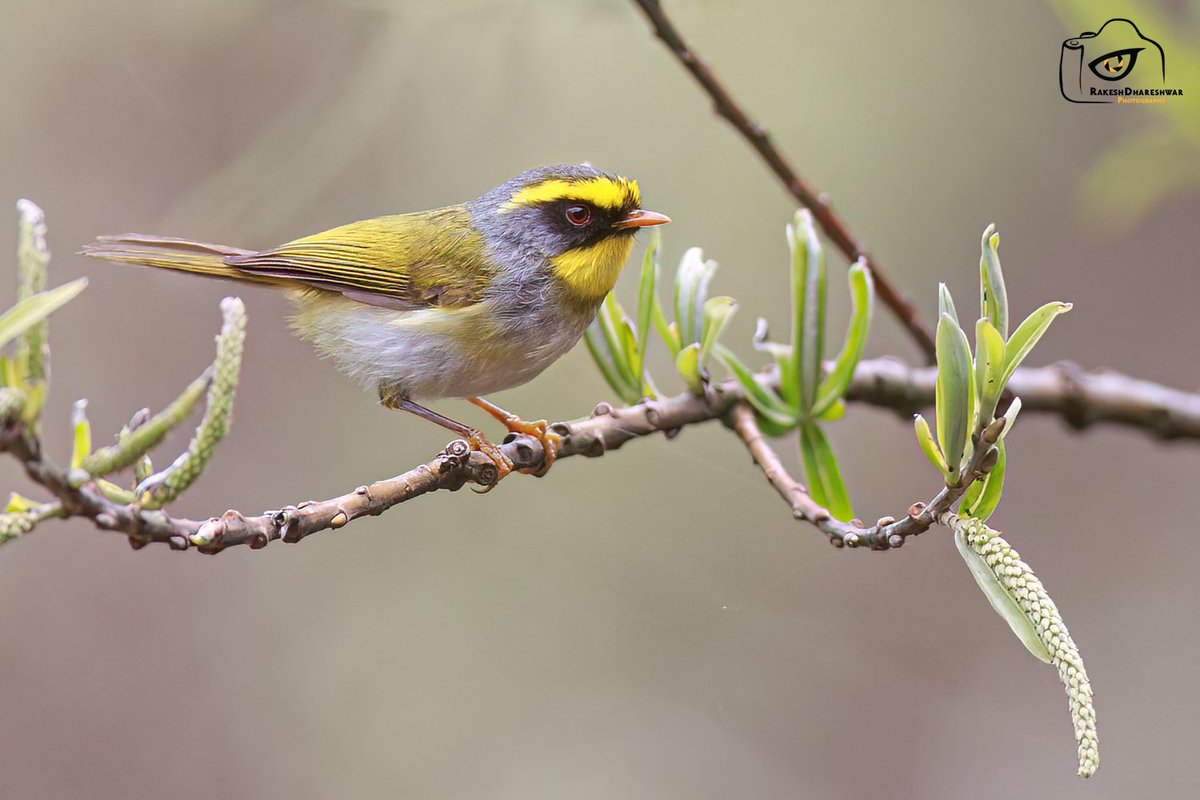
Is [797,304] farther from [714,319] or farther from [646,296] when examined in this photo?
[646,296]

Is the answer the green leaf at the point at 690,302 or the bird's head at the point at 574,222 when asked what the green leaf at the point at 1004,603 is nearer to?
the green leaf at the point at 690,302

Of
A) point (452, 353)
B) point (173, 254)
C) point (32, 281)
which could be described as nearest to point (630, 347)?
point (452, 353)

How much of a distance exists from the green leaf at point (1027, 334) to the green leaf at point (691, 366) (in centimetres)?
72

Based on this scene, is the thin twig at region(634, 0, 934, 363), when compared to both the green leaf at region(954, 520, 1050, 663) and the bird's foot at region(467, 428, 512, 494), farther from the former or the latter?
the green leaf at region(954, 520, 1050, 663)

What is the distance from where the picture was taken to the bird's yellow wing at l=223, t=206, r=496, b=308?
9.61 feet

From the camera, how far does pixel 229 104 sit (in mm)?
4828

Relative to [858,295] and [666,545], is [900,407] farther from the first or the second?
[666,545]

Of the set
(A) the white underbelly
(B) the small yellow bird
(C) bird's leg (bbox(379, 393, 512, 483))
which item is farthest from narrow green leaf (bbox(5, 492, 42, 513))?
(A) the white underbelly

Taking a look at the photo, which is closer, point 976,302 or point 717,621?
point 717,621

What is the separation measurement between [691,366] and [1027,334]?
2.78ft

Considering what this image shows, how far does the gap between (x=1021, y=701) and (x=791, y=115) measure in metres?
2.56

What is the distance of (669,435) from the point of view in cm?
215

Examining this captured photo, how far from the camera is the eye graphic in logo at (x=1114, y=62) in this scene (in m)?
1.63

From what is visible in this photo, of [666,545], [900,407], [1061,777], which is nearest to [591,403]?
[666,545]
